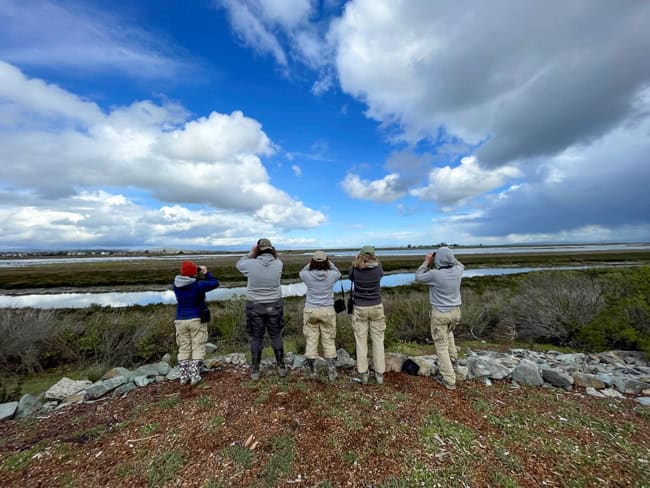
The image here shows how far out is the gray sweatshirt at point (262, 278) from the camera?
5203mm

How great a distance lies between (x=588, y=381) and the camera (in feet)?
17.3

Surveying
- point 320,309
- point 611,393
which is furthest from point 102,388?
point 611,393

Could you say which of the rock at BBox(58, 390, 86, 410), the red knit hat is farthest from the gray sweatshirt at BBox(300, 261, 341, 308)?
the rock at BBox(58, 390, 86, 410)

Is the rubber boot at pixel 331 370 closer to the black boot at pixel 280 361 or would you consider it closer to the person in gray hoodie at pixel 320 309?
the person in gray hoodie at pixel 320 309

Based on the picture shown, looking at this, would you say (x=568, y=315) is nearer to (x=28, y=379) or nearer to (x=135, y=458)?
(x=135, y=458)

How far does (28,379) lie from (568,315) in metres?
17.4

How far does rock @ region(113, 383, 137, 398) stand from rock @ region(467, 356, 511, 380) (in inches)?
A: 265

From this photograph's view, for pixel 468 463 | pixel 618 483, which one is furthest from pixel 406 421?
pixel 618 483

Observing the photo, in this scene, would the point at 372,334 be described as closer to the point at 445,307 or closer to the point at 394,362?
the point at 394,362

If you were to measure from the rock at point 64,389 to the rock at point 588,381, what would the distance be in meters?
9.66

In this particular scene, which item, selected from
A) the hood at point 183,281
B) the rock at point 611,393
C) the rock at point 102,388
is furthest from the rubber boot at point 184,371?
the rock at point 611,393

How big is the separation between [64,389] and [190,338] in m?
2.68

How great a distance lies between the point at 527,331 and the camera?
10.9m

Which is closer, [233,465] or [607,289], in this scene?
[233,465]
